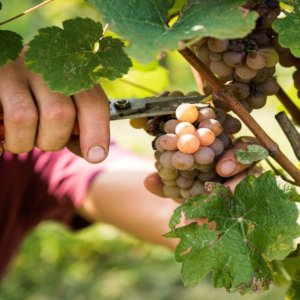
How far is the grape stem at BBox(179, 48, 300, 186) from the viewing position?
2.31 feet

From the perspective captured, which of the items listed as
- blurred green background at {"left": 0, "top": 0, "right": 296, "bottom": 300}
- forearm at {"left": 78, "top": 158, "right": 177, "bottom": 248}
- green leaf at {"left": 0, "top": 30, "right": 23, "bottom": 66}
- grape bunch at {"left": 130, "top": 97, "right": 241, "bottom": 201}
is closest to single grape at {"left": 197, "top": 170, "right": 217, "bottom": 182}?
grape bunch at {"left": 130, "top": 97, "right": 241, "bottom": 201}

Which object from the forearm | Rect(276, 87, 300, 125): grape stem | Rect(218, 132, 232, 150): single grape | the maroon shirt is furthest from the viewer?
the maroon shirt

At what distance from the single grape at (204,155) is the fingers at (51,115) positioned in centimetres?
15

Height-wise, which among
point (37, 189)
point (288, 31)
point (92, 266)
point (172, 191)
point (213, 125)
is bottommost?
point (92, 266)

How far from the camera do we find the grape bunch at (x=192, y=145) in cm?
72

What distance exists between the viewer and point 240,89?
2.49 feet

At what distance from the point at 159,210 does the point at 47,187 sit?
37 cm

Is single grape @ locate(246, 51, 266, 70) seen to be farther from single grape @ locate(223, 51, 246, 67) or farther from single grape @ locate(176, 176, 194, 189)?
single grape @ locate(176, 176, 194, 189)

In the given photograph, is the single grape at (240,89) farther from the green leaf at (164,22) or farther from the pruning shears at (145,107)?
Answer: the green leaf at (164,22)

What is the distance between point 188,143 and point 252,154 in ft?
0.22

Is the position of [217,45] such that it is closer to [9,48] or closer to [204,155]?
[204,155]

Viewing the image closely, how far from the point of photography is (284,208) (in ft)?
2.23

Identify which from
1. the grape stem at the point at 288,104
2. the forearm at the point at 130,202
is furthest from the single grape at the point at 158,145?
the forearm at the point at 130,202

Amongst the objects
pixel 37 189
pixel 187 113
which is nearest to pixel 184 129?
pixel 187 113
